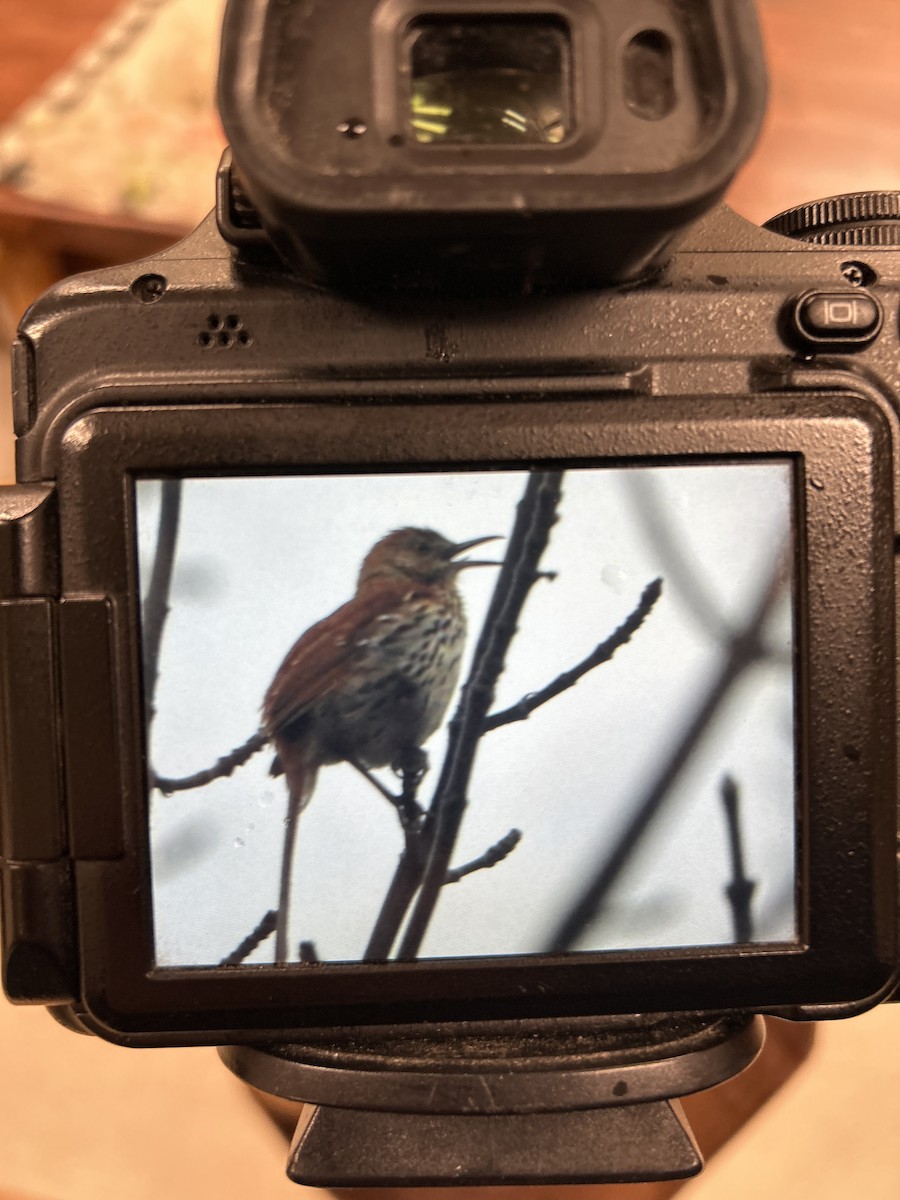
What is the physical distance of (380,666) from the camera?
0.37 m

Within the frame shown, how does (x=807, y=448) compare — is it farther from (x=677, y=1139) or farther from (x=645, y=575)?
(x=677, y=1139)

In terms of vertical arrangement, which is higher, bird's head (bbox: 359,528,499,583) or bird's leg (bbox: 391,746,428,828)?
bird's head (bbox: 359,528,499,583)

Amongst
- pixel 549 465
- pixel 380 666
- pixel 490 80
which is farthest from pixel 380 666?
pixel 490 80

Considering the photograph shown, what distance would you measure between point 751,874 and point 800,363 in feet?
0.68

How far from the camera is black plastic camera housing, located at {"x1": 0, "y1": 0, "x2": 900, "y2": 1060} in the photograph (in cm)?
37

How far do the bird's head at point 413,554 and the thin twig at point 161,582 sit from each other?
7cm

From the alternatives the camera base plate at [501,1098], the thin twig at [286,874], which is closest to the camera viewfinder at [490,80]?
the thin twig at [286,874]

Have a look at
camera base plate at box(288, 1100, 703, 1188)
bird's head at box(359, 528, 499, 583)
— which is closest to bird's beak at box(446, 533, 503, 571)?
bird's head at box(359, 528, 499, 583)

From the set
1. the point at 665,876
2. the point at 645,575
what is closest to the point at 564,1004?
the point at 665,876

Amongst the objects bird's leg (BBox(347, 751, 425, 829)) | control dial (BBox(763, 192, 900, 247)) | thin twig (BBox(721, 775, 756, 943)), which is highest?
control dial (BBox(763, 192, 900, 247))

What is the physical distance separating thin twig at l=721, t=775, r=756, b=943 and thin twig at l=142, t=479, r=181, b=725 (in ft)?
0.74

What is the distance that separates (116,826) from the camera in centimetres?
37

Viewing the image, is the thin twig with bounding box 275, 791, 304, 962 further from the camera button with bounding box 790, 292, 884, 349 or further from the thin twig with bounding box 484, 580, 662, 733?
the camera button with bounding box 790, 292, 884, 349

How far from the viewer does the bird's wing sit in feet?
1.22
